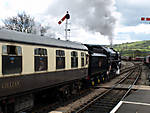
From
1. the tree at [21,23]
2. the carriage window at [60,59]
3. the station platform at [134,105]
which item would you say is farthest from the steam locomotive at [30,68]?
the tree at [21,23]

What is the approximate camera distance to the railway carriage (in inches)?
A: 247

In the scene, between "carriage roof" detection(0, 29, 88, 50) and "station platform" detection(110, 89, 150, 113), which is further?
"station platform" detection(110, 89, 150, 113)

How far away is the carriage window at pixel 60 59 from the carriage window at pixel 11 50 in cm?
286

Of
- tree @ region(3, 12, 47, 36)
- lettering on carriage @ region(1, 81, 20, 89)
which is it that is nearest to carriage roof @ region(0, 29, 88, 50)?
lettering on carriage @ region(1, 81, 20, 89)

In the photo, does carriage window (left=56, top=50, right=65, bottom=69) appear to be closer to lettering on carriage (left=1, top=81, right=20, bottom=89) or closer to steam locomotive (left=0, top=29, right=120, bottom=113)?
steam locomotive (left=0, top=29, right=120, bottom=113)

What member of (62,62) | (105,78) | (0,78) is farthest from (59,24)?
(0,78)

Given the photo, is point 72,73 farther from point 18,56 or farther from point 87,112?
point 18,56

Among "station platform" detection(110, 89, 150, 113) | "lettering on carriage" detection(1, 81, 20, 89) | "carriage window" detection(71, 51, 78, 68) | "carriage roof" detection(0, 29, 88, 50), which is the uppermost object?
"carriage roof" detection(0, 29, 88, 50)

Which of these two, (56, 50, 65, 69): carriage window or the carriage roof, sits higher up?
the carriage roof

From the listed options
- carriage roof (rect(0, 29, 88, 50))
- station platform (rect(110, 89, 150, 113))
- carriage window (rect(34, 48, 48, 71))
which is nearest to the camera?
carriage roof (rect(0, 29, 88, 50))

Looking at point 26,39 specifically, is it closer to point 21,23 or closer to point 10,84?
point 10,84

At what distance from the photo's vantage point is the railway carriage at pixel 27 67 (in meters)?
6.27

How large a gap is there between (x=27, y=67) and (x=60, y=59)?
111 inches

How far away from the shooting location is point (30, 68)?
24.3 ft
